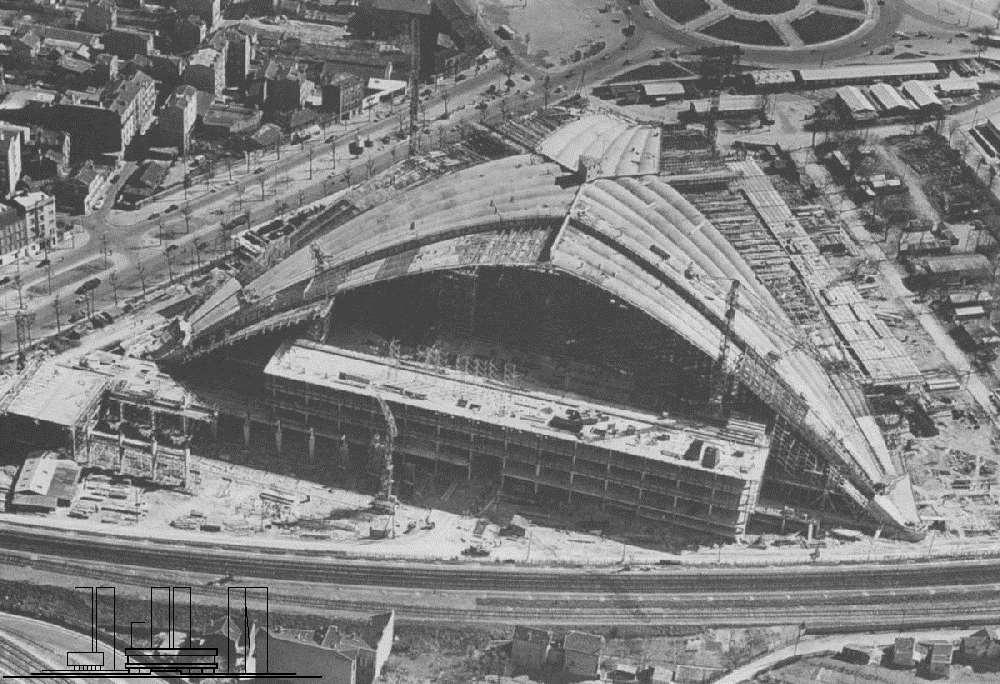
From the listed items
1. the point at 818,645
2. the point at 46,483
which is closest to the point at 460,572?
the point at 818,645

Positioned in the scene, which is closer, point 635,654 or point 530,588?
point 635,654

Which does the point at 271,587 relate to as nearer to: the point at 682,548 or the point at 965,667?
the point at 682,548

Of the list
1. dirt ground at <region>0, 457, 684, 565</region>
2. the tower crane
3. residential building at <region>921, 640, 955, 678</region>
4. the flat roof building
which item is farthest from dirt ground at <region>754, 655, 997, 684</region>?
the flat roof building

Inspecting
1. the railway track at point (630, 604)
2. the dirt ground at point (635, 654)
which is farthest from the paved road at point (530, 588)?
the dirt ground at point (635, 654)

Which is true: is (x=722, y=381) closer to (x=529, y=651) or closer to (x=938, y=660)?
(x=938, y=660)

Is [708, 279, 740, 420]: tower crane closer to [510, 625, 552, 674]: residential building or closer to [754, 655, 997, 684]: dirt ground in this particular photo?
[754, 655, 997, 684]: dirt ground
